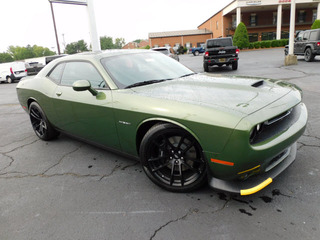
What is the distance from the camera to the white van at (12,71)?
1856 cm

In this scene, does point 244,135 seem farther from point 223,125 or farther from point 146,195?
point 146,195

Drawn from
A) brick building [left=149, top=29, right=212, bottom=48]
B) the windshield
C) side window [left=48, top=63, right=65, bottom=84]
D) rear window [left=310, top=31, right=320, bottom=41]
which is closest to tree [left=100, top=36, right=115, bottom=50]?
brick building [left=149, top=29, right=212, bottom=48]

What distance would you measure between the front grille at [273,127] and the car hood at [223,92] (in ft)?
0.56

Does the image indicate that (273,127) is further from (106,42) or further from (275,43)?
(106,42)

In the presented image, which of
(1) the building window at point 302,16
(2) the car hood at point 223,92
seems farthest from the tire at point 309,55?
(1) the building window at point 302,16

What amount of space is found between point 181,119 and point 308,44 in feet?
49.9

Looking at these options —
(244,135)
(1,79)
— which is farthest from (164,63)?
(1,79)

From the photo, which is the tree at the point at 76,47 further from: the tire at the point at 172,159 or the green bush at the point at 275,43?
the tire at the point at 172,159

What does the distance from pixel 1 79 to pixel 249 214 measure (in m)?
21.4

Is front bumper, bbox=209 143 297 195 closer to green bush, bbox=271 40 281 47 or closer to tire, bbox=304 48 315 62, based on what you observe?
tire, bbox=304 48 315 62

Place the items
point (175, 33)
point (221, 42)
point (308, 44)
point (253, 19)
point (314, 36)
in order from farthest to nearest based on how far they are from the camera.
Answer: point (175, 33), point (253, 19), point (308, 44), point (314, 36), point (221, 42)

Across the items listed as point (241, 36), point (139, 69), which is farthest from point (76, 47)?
point (139, 69)

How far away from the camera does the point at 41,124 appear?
4398 mm

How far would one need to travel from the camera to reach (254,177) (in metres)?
2.27
